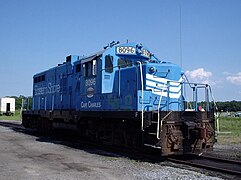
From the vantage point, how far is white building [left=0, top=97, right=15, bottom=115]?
183 ft

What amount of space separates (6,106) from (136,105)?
50977 millimetres

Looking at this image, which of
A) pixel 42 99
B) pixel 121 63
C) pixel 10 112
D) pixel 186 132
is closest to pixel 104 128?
pixel 121 63

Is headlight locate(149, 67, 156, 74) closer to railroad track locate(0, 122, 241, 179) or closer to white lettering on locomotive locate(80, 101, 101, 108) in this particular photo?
white lettering on locomotive locate(80, 101, 101, 108)

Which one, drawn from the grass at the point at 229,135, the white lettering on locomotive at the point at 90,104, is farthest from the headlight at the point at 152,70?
the grass at the point at 229,135

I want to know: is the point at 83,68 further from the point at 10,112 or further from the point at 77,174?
the point at 10,112

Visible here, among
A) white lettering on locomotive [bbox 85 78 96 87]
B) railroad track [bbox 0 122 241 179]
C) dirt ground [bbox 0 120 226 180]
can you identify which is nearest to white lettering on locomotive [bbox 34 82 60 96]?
white lettering on locomotive [bbox 85 78 96 87]

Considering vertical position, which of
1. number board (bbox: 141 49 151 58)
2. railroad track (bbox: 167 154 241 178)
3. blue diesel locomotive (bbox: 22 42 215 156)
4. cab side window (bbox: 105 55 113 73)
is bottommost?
railroad track (bbox: 167 154 241 178)

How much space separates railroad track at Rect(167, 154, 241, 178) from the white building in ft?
165

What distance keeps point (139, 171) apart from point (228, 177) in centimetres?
227

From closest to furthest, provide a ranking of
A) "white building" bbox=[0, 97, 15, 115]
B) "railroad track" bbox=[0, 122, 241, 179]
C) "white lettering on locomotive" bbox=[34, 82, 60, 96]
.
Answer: "railroad track" bbox=[0, 122, 241, 179] → "white lettering on locomotive" bbox=[34, 82, 60, 96] → "white building" bbox=[0, 97, 15, 115]

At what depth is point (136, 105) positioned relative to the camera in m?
10.4

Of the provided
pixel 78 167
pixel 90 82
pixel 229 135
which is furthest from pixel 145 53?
pixel 229 135

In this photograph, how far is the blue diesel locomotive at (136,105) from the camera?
9828mm

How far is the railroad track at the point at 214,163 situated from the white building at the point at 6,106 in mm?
50274
